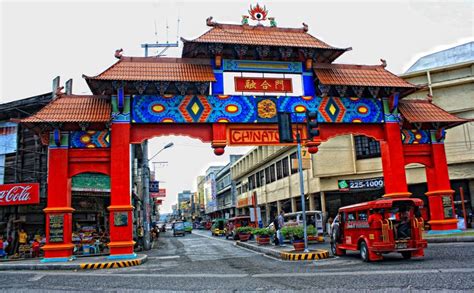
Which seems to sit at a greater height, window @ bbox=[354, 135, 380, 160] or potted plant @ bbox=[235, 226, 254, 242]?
window @ bbox=[354, 135, 380, 160]

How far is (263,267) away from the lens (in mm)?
15047

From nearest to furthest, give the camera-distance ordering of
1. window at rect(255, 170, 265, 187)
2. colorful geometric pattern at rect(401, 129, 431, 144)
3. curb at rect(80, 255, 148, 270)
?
curb at rect(80, 255, 148, 270), colorful geometric pattern at rect(401, 129, 431, 144), window at rect(255, 170, 265, 187)

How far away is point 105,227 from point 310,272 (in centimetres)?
2065

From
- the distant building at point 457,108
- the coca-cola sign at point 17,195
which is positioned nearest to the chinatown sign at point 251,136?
Answer: the coca-cola sign at point 17,195

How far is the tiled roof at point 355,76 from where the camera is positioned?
2028 centimetres

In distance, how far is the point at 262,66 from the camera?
20328 mm

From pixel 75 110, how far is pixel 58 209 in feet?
13.8

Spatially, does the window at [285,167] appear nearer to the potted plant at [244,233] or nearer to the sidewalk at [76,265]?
the potted plant at [244,233]

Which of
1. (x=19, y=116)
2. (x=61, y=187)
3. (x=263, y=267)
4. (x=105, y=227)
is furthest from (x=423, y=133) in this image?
(x=19, y=116)

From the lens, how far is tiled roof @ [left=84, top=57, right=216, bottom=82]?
18.4 m

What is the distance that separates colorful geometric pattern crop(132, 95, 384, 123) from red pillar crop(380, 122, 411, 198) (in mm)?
815

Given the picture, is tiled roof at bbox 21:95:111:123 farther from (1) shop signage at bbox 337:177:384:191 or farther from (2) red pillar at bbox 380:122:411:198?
(1) shop signage at bbox 337:177:384:191

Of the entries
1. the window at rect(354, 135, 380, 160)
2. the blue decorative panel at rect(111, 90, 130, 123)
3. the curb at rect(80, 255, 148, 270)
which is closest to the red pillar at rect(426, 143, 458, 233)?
the window at rect(354, 135, 380, 160)

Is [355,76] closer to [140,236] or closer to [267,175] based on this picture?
[140,236]
